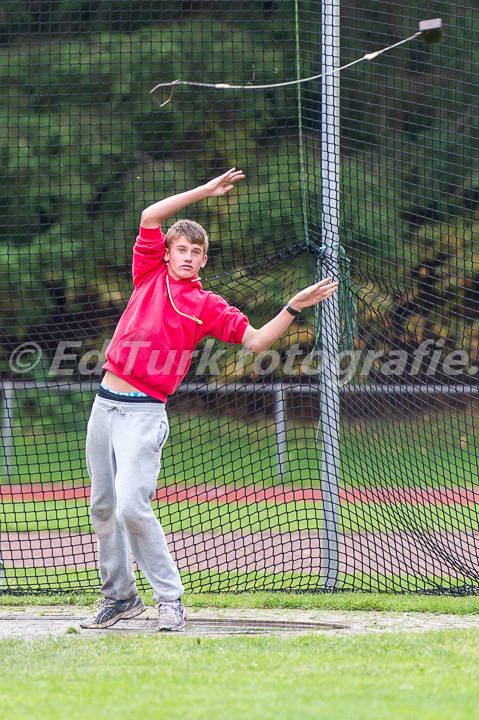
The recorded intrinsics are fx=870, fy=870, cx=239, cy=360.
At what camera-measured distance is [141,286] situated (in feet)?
13.2

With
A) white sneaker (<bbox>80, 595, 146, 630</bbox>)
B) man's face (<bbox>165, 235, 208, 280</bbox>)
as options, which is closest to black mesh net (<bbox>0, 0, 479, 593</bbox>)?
white sneaker (<bbox>80, 595, 146, 630</bbox>)

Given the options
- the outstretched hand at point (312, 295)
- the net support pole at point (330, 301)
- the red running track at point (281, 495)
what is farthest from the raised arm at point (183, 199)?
the red running track at point (281, 495)

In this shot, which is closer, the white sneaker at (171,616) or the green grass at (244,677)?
the green grass at (244,677)

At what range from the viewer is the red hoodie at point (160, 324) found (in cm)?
385

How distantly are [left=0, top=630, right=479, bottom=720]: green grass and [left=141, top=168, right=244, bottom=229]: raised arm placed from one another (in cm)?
181

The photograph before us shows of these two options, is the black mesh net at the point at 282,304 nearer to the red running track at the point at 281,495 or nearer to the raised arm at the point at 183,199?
the red running track at the point at 281,495

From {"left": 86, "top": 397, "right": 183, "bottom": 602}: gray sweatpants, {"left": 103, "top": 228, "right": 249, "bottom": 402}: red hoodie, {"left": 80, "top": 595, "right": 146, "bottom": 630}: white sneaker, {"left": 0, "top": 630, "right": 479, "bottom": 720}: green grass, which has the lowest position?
{"left": 80, "top": 595, "right": 146, "bottom": 630}: white sneaker

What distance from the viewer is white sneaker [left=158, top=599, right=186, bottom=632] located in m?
3.83

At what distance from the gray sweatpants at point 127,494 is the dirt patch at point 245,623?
213 mm

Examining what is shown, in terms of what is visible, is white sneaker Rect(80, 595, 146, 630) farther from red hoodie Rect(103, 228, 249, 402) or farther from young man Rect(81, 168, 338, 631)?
red hoodie Rect(103, 228, 249, 402)

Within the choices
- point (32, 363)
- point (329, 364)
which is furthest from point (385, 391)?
point (32, 363)

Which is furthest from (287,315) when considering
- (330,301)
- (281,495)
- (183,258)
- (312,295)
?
(281,495)

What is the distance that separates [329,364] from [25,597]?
2241 mm

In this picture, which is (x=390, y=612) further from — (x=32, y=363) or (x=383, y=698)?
(x=32, y=363)
